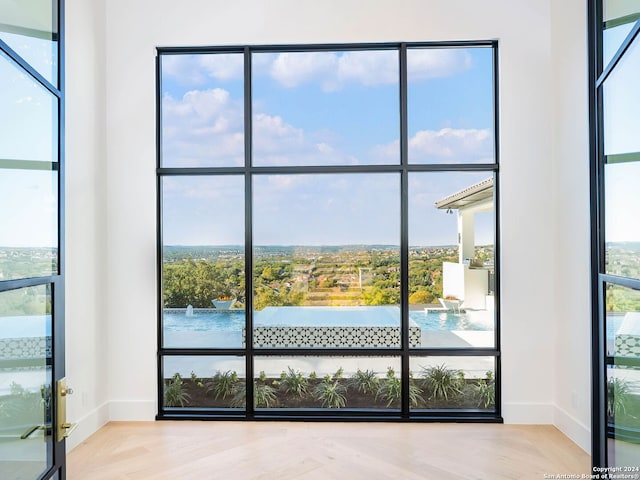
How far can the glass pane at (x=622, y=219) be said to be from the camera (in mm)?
1698

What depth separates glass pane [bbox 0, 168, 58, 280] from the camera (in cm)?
161

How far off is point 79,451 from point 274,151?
2584mm

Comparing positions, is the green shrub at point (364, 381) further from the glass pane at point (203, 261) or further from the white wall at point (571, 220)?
the white wall at point (571, 220)

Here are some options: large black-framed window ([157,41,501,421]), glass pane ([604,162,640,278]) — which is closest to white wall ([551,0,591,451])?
large black-framed window ([157,41,501,421])

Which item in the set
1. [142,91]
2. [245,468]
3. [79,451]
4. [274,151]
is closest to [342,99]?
[274,151]

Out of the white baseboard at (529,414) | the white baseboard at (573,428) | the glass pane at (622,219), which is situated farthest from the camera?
the white baseboard at (529,414)

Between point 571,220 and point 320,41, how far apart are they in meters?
2.35

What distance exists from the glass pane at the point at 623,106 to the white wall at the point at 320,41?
1.50m

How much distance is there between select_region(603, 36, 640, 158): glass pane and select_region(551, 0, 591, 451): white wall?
1.13 metres

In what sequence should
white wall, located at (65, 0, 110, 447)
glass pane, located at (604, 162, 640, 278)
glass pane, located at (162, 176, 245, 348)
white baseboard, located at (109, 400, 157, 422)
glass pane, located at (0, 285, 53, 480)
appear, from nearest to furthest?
glass pane, located at (0, 285, 53, 480) → glass pane, located at (604, 162, 640, 278) → white wall, located at (65, 0, 110, 447) → white baseboard, located at (109, 400, 157, 422) → glass pane, located at (162, 176, 245, 348)

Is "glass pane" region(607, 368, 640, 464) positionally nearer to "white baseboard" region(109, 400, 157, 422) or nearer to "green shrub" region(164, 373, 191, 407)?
"green shrub" region(164, 373, 191, 407)

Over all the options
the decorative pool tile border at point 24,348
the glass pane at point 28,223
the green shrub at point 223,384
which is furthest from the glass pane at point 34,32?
the green shrub at point 223,384

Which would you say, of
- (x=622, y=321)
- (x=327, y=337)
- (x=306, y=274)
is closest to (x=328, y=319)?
(x=327, y=337)

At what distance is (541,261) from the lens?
335 centimetres
